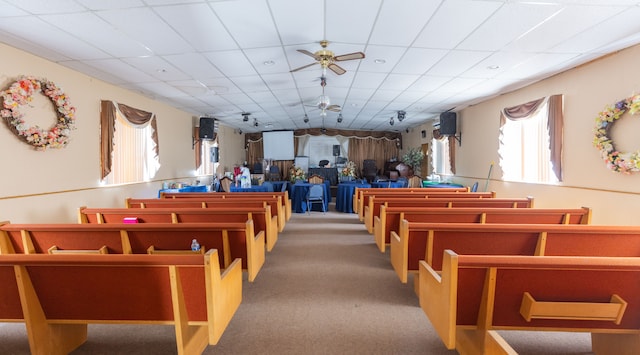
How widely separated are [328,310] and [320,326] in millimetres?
266

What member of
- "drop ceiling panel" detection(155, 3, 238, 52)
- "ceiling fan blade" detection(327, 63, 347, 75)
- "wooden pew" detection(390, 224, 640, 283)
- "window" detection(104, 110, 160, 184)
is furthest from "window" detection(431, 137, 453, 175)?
"window" detection(104, 110, 160, 184)

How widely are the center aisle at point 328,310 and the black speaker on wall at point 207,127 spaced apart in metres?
5.16

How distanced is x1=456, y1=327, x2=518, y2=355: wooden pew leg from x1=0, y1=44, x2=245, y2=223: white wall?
4.90 metres

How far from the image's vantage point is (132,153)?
5934 mm

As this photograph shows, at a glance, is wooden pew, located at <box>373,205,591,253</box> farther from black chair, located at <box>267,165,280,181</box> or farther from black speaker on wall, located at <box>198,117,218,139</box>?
black chair, located at <box>267,165,280,181</box>

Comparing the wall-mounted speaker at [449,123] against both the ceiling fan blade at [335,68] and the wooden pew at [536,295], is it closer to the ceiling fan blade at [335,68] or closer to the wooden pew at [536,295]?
the ceiling fan blade at [335,68]

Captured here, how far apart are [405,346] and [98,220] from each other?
328cm

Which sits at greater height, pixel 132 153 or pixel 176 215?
pixel 132 153

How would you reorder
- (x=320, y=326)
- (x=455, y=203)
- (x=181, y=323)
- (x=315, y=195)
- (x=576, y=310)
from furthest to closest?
(x=315, y=195) → (x=455, y=203) → (x=320, y=326) → (x=181, y=323) → (x=576, y=310)

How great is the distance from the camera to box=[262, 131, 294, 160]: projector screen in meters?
12.5

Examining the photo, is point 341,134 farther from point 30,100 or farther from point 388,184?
point 30,100

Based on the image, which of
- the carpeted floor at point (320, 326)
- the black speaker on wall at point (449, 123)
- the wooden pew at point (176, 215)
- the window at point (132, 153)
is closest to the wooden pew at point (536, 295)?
the carpeted floor at point (320, 326)

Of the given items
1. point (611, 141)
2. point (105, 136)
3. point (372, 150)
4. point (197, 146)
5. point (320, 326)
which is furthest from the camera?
point (372, 150)

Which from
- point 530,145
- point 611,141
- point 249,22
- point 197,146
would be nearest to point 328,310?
point 249,22
